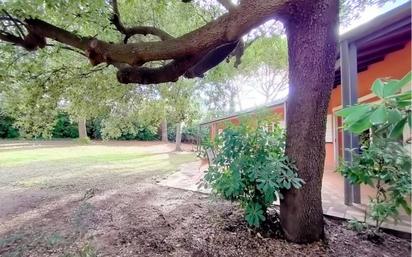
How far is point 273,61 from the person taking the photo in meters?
17.6

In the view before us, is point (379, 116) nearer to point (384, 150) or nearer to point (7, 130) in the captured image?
point (384, 150)

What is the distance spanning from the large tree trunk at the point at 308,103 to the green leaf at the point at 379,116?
226 centimetres

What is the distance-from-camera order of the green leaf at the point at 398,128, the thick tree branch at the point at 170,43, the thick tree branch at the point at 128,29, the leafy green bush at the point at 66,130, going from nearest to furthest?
the green leaf at the point at 398,128
the thick tree branch at the point at 170,43
the thick tree branch at the point at 128,29
the leafy green bush at the point at 66,130

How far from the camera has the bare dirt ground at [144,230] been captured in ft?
10.8

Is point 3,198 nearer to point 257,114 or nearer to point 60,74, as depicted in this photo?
point 60,74

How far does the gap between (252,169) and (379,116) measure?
244 centimetres

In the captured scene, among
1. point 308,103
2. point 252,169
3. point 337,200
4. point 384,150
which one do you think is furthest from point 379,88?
point 337,200

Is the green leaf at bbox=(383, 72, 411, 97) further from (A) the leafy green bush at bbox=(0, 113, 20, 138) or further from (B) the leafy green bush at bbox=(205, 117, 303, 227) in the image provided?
(A) the leafy green bush at bbox=(0, 113, 20, 138)

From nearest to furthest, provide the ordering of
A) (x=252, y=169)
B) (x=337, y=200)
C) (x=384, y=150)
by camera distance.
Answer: (x=384, y=150) → (x=252, y=169) → (x=337, y=200)

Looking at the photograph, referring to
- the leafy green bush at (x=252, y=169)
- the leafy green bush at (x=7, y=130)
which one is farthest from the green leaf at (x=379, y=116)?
the leafy green bush at (x=7, y=130)

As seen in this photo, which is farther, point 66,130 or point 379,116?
point 66,130

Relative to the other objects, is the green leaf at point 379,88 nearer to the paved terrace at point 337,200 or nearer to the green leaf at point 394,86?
the green leaf at point 394,86

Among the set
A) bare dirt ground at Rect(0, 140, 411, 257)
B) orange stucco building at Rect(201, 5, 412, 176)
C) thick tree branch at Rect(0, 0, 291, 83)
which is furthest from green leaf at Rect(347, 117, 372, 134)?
thick tree branch at Rect(0, 0, 291, 83)

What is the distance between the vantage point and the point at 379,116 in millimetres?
1136
